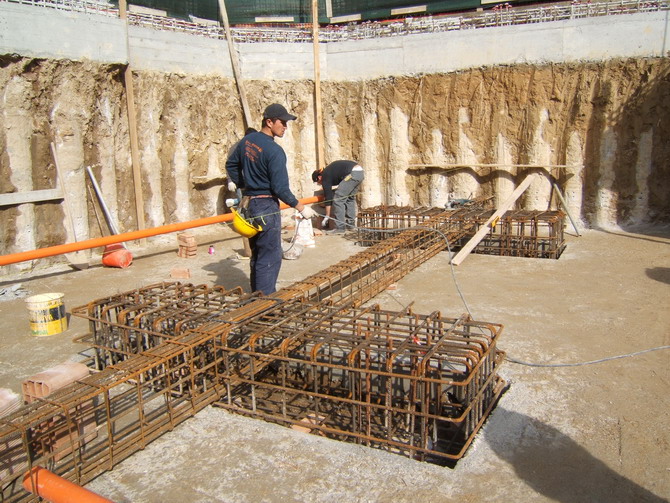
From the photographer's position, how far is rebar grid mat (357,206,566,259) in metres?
8.48

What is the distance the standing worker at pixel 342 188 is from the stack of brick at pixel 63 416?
7784 mm

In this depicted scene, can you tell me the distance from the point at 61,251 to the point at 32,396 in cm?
419

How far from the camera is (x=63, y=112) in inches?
360

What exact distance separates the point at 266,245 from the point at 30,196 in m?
5.26

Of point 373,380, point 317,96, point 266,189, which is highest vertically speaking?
point 317,96

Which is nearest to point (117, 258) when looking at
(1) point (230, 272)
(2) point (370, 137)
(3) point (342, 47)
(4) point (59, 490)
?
(1) point (230, 272)

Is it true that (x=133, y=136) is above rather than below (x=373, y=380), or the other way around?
above

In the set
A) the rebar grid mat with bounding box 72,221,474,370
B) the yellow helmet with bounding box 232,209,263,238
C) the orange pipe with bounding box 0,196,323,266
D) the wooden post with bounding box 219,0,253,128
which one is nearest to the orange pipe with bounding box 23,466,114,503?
the rebar grid mat with bounding box 72,221,474,370

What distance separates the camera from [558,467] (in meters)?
3.01

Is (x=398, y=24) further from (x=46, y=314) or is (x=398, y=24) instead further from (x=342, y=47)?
(x=46, y=314)

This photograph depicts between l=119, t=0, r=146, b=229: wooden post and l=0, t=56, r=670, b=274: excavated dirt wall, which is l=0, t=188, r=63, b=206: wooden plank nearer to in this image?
l=0, t=56, r=670, b=274: excavated dirt wall

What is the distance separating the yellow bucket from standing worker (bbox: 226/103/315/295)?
6.56ft

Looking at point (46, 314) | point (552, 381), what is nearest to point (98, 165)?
point (46, 314)

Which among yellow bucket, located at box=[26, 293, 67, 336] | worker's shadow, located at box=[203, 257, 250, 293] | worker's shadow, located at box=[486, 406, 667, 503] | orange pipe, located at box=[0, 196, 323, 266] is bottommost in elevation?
worker's shadow, located at box=[486, 406, 667, 503]
